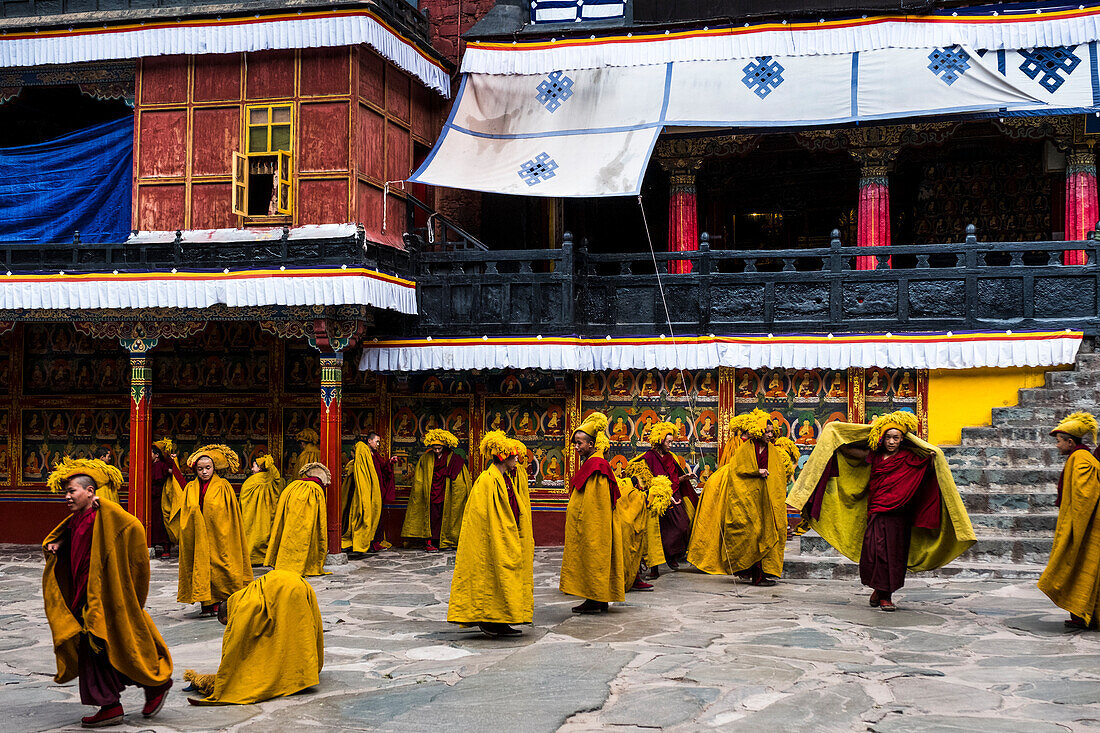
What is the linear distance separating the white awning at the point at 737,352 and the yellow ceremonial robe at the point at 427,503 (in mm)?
1419

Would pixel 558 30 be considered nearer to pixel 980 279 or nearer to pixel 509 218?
pixel 509 218

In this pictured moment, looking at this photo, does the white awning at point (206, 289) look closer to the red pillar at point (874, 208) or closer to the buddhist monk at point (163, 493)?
the buddhist monk at point (163, 493)

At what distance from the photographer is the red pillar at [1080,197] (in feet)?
47.9

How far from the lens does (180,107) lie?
1492cm

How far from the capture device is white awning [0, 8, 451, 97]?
1419 cm

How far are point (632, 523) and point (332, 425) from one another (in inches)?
191

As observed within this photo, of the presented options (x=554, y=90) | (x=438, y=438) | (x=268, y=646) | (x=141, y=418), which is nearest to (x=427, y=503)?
(x=438, y=438)

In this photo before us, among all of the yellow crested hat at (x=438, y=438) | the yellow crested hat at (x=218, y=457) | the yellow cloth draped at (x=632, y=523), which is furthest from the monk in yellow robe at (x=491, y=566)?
the yellow crested hat at (x=438, y=438)

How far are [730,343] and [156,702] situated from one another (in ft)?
29.5

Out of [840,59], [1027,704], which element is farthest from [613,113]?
[1027,704]

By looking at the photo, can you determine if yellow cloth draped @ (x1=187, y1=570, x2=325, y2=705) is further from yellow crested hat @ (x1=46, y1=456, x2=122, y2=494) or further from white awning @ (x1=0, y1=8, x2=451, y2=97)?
white awning @ (x1=0, y1=8, x2=451, y2=97)

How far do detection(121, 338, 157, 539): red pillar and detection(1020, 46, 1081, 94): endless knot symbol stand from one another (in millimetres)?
11612

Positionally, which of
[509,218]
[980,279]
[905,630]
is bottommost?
[905,630]

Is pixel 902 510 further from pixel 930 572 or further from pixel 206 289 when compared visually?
pixel 206 289
